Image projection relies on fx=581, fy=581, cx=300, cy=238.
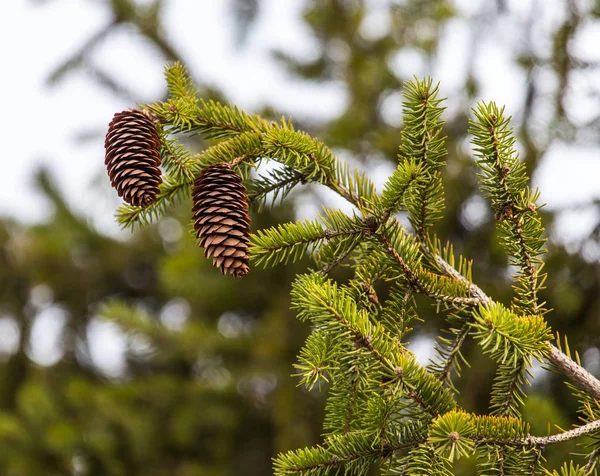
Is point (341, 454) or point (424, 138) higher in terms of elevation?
point (424, 138)

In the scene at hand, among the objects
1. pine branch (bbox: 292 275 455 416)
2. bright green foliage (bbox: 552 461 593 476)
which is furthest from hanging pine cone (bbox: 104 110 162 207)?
bright green foliage (bbox: 552 461 593 476)

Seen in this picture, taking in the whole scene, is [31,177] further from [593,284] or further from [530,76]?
[593,284]

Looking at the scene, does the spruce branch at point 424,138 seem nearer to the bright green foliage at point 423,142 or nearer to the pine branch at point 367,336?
the bright green foliage at point 423,142

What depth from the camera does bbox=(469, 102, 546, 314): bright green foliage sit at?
2.89 feet

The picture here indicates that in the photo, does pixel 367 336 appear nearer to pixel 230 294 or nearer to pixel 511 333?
pixel 511 333

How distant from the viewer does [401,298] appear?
926 mm

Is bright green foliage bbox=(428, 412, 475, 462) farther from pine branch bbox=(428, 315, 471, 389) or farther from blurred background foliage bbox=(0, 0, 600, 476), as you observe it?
blurred background foliage bbox=(0, 0, 600, 476)

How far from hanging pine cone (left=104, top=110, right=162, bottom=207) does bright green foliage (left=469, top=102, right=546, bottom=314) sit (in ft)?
1.68

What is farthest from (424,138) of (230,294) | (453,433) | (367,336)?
(230,294)

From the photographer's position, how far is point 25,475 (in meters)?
2.93

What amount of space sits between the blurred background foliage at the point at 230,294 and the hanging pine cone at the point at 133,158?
1.13 metres

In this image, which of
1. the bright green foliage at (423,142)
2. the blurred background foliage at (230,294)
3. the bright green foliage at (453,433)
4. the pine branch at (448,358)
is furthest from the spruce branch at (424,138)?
the blurred background foliage at (230,294)

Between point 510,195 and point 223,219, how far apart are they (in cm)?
44

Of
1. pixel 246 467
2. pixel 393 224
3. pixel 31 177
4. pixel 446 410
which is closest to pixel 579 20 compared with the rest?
pixel 393 224
